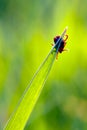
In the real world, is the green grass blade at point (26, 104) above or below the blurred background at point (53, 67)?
above

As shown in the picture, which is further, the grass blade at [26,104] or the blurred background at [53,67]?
the blurred background at [53,67]

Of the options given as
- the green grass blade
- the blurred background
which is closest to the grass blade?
the green grass blade

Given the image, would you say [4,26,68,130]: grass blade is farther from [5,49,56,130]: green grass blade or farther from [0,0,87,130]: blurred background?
[0,0,87,130]: blurred background

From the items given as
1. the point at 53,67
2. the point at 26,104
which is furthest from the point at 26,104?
the point at 53,67

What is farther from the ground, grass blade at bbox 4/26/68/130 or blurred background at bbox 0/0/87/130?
grass blade at bbox 4/26/68/130

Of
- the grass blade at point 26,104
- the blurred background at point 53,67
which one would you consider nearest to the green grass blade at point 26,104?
the grass blade at point 26,104

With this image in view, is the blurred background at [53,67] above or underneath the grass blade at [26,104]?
underneath

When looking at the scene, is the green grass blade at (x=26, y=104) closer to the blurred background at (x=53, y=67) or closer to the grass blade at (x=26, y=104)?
the grass blade at (x=26, y=104)

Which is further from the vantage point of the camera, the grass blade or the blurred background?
the blurred background
